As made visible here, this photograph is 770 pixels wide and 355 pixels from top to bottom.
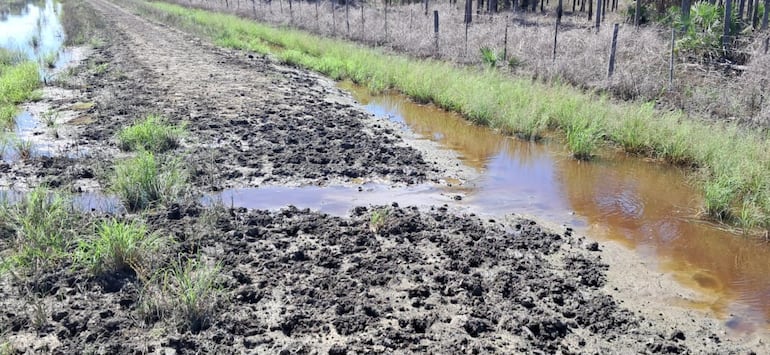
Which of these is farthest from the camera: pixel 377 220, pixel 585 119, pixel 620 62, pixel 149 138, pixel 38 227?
pixel 620 62

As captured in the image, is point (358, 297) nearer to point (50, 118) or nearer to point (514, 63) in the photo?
point (50, 118)

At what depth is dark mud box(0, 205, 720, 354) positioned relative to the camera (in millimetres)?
4324

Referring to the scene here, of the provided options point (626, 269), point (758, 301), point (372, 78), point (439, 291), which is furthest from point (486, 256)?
point (372, 78)

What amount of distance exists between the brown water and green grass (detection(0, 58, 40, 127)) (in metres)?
7.40

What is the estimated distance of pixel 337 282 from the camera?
512cm

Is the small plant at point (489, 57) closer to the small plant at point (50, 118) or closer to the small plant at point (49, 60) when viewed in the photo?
the small plant at point (50, 118)

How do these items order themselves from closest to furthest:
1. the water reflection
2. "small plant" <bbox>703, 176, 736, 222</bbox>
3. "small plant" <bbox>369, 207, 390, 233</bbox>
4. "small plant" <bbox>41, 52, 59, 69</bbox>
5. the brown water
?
the brown water
"small plant" <bbox>369, 207, 390, 233</bbox>
"small plant" <bbox>703, 176, 736, 222</bbox>
"small plant" <bbox>41, 52, 59, 69</bbox>
the water reflection

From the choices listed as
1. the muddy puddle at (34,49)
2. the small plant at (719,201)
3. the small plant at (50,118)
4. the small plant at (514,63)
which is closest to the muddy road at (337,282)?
the muddy puddle at (34,49)

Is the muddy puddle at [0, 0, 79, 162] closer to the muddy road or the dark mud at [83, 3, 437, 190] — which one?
the muddy road

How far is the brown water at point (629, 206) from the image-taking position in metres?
5.55

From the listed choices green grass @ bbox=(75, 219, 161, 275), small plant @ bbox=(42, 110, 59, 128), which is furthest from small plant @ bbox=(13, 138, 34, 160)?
green grass @ bbox=(75, 219, 161, 275)

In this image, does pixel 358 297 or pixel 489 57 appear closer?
pixel 358 297

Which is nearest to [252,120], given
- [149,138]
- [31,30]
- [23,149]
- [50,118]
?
[149,138]

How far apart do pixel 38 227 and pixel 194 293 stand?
2.10 meters
